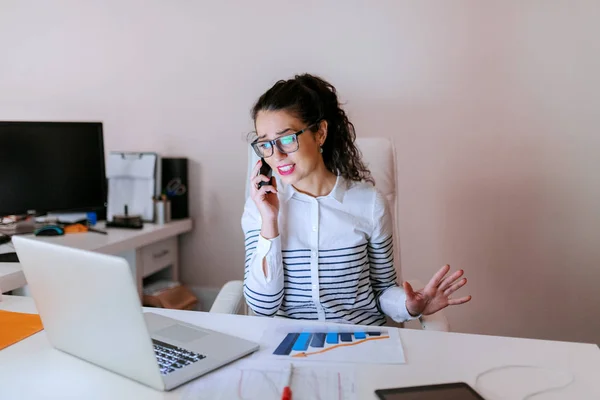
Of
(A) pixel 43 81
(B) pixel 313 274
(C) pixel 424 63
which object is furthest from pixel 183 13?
(B) pixel 313 274

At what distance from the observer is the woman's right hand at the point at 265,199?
140 cm

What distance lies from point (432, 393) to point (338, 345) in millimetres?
241

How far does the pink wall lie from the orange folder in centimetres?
133

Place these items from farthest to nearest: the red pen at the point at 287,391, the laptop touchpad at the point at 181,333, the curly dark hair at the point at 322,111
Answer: the curly dark hair at the point at 322,111, the laptop touchpad at the point at 181,333, the red pen at the point at 287,391

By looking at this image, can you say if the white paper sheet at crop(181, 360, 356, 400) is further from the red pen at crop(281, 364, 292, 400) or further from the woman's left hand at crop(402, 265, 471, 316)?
the woman's left hand at crop(402, 265, 471, 316)

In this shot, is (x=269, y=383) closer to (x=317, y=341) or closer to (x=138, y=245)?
(x=317, y=341)

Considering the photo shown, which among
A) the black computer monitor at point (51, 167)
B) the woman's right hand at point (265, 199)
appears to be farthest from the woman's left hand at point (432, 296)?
the black computer monitor at point (51, 167)

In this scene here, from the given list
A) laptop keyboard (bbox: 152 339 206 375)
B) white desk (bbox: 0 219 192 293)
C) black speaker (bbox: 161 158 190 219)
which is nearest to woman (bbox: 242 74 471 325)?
laptop keyboard (bbox: 152 339 206 375)

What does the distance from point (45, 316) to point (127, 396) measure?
0.29 metres

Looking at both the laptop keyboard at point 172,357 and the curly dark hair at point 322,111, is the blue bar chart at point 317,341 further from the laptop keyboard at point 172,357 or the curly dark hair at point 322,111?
the curly dark hair at point 322,111

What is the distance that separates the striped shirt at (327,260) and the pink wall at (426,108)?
2.74 ft

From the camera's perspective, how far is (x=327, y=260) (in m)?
1.45

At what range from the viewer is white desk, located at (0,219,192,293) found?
192 centimetres

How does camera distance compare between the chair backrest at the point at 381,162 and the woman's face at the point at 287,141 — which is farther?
the chair backrest at the point at 381,162
